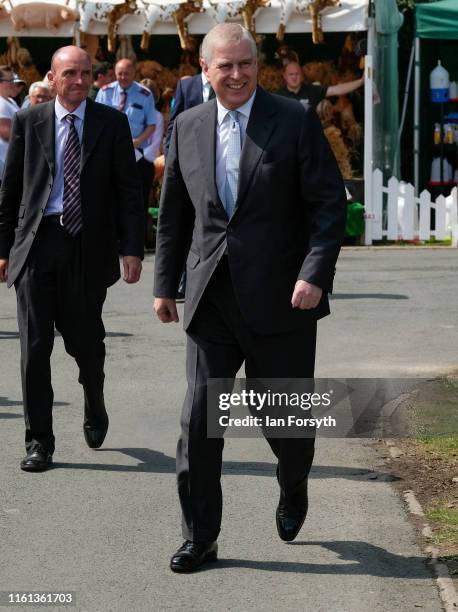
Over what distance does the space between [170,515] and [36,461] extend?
1.04 meters

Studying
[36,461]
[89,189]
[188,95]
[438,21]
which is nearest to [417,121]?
[438,21]

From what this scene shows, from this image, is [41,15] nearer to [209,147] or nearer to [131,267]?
[131,267]

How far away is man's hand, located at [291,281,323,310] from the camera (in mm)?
5020

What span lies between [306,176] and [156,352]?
4.81 meters

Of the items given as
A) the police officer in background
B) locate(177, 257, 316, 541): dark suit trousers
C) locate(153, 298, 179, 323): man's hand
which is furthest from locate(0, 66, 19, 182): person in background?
locate(177, 257, 316, 541): dark suit trousers

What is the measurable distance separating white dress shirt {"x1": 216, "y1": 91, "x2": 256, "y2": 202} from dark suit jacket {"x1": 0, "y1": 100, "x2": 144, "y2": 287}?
1.58 meters

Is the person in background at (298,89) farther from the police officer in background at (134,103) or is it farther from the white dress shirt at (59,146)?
the white dress shirt at (59,146)

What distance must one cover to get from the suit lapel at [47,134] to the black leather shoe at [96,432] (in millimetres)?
1335

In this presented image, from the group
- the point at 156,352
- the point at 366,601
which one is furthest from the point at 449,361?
the point at 366,601

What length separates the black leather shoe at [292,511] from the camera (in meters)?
5.39

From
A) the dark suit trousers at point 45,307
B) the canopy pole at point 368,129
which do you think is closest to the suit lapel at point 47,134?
the dark suit trousers at point 45,307

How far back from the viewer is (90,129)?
6711 mm

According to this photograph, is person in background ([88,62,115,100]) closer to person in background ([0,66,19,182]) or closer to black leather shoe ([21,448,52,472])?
person in background ([0,66,19,182])

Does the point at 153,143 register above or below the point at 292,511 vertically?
above
